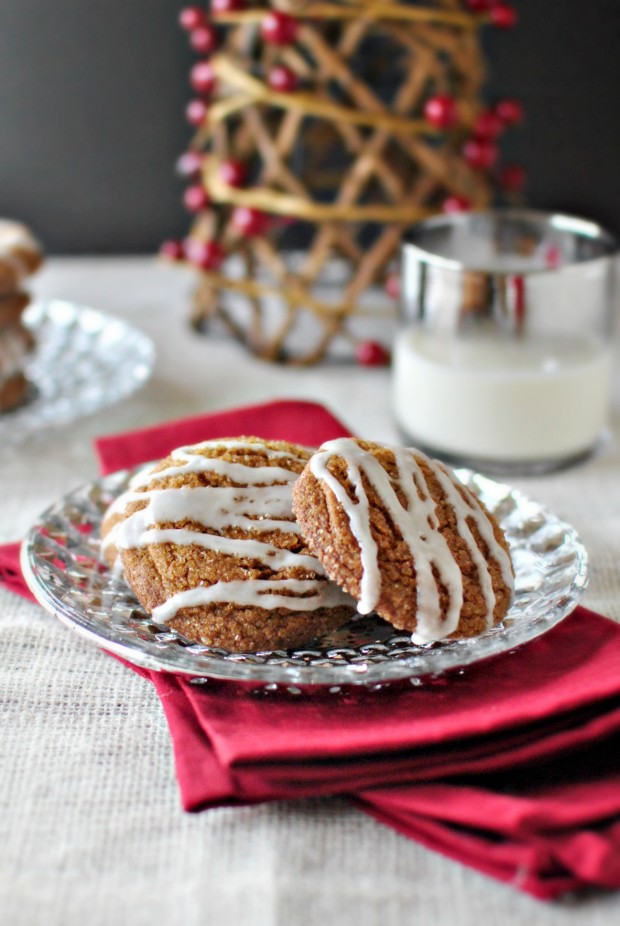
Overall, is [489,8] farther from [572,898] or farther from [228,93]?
[572,898]

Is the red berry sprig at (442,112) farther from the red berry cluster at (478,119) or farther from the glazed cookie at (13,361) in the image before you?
the glazed cookie at (13,361)

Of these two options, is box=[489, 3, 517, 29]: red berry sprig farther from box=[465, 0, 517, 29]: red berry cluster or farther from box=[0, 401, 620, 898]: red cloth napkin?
box=[0, 401, 620, 898]: red cloth napkin

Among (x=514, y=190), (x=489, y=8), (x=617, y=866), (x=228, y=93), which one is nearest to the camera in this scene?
(x=617, y=866)

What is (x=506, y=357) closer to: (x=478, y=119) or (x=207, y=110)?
(x=478, y=119)

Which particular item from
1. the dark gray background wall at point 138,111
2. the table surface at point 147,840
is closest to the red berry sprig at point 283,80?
the dark gray background wall at point 138,111

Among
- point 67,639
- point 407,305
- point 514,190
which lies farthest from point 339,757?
point 514,190
